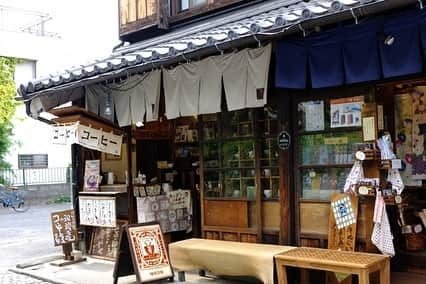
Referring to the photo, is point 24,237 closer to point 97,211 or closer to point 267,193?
point 97,211

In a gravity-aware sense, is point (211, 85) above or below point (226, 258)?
above

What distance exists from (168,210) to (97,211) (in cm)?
146

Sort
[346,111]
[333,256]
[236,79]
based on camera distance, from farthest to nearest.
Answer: [236,79], [346,111], [333,256]

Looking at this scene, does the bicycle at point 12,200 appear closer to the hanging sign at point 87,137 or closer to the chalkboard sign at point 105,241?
the chalkboard sign at point 105,241

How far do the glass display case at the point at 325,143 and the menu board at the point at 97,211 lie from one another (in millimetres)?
4172

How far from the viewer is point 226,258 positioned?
7.14 m

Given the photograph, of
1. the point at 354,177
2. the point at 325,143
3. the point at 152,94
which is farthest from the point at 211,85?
the point at 354,177

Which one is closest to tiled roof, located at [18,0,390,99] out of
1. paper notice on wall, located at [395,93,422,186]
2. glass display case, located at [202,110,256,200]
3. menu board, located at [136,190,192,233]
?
glass display case, located at [202,110,256,200]

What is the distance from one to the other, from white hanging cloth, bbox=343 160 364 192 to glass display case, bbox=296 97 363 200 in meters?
0.22

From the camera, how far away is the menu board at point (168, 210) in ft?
31.7

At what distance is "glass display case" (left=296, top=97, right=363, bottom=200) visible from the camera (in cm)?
693

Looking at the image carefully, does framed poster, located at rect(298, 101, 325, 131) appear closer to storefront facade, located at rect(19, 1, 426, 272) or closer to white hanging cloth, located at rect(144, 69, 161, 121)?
storefront facade, located at rect(19, 1, 426, 272)

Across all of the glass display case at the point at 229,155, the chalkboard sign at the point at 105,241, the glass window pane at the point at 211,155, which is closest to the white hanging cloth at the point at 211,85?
the glass display case at the point at 229,155

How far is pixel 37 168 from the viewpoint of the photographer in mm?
26531
